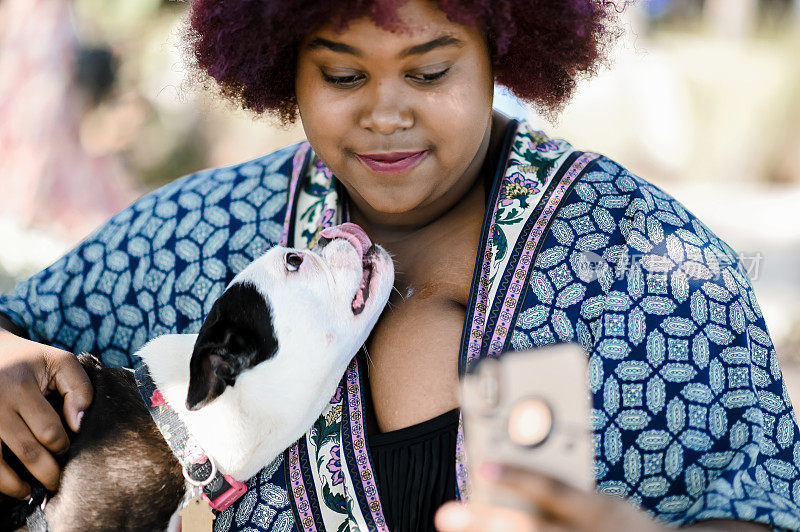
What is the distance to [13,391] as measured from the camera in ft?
6.59

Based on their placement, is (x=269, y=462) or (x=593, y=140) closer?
(x=269, y=462)

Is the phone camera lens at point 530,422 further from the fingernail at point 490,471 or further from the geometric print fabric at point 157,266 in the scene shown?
the geometric print fabric at point 157,266

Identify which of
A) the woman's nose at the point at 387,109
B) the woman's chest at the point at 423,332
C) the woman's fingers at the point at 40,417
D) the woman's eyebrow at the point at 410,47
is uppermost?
the woman's eyebrow at the point at 410,47

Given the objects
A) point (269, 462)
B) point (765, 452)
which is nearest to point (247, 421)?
point (269, 462)

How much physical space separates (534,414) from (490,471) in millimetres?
98

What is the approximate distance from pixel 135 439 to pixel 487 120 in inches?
50.6

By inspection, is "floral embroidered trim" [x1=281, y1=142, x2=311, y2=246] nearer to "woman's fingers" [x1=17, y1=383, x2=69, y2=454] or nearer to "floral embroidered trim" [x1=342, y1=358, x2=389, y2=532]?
"floral embroidered trim" [x1=342, y1=358, x2=389, y2=532]

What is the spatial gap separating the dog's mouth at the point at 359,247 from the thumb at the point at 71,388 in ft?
2.47

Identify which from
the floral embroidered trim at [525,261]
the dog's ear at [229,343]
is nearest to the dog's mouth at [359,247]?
the dog's ear at [229,343]

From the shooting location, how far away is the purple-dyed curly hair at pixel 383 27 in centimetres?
183

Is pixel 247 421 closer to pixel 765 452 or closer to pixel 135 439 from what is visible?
pixel 135 439

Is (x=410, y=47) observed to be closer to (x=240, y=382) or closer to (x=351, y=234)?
(x=351, y=234)

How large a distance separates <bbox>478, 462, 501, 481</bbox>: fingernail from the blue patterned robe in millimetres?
754

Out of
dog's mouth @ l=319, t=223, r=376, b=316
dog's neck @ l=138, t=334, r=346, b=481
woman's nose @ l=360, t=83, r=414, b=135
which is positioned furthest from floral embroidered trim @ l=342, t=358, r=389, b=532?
woman's nose @ l=360, t=83, r=414, b=135
